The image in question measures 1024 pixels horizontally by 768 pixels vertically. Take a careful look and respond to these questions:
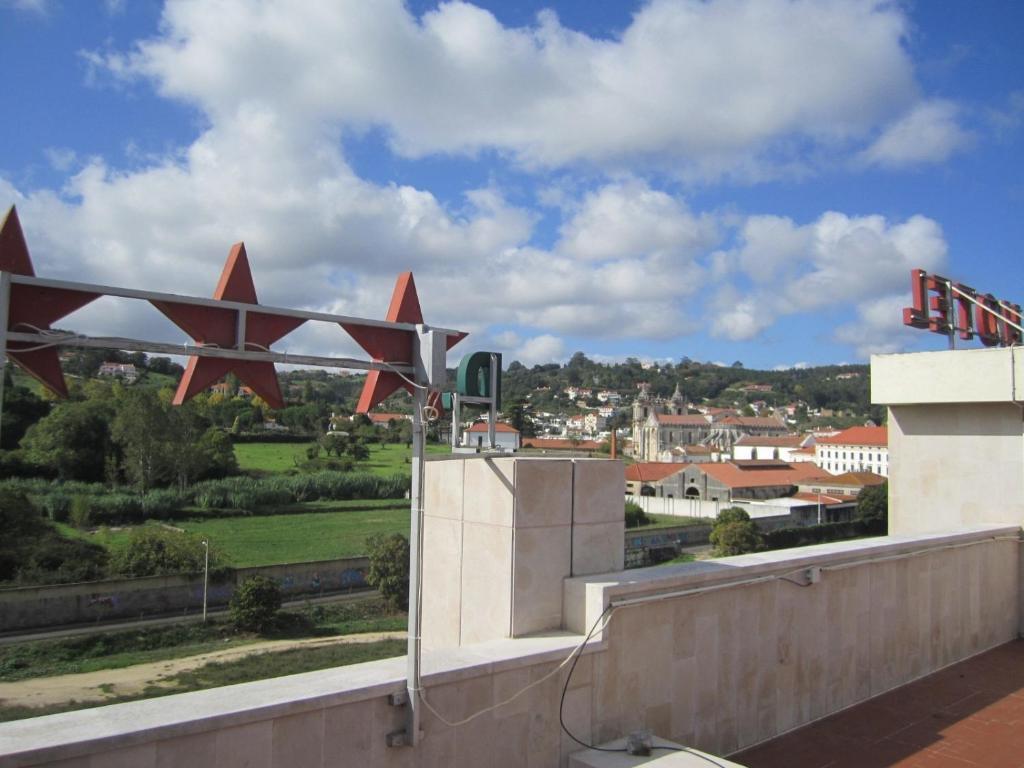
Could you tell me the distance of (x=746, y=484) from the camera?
68250mm

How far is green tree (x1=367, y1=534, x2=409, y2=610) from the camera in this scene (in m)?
33.8

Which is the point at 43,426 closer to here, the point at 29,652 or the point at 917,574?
the point at 29,652

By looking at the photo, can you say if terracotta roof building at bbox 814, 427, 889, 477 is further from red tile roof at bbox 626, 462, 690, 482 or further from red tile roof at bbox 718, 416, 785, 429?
red tile roof at bbox 718, 416, 785, 429

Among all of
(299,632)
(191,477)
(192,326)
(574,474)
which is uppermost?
(192,326)

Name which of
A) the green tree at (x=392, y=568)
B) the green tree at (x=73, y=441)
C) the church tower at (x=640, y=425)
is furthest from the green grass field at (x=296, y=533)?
the church tower at (x=640, y=425)

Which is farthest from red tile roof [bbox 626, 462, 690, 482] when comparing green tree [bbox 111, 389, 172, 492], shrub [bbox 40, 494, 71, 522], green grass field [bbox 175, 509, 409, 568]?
shrub [bbox 40, 494, 71, 522]

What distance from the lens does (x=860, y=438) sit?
9244cm

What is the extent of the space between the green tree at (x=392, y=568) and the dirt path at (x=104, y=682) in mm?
6066

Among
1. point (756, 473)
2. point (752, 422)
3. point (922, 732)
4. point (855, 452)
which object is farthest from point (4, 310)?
point (752, 422)

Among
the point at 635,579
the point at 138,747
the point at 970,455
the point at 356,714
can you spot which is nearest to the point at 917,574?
the point at 970,455

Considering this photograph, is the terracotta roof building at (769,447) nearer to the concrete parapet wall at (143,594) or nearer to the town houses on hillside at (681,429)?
the town houses on hillside at (681,429)

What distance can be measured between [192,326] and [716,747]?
440cm

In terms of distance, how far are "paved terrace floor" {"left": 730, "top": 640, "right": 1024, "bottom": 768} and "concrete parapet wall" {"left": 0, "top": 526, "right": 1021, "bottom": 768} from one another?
0.51 feet

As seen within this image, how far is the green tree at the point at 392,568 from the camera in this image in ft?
111
